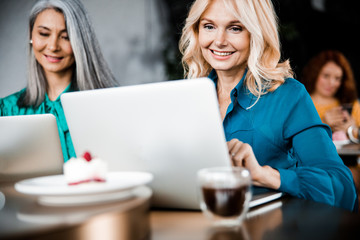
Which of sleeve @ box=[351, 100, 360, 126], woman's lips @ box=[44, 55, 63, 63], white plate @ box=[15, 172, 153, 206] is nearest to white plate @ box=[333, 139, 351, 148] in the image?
sleeve @ box=[351, 100, 360, 126]

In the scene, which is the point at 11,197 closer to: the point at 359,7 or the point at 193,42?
the point at 193,42

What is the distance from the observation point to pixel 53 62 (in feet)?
7.85

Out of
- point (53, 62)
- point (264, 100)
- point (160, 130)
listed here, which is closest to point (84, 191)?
point (160, 130)

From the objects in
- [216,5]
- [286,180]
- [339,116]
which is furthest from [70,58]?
[339,116]

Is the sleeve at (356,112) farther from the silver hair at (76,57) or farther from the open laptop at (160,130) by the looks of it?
the open laptop at (160,130)

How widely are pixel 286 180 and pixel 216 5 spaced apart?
866mm

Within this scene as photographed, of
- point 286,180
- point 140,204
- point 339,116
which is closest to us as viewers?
point 140,204

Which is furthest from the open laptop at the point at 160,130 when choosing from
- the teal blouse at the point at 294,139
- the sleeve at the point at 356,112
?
the sleeve at the point at 356,112

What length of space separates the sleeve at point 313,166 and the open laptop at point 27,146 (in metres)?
0.75

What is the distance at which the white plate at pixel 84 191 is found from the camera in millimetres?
729

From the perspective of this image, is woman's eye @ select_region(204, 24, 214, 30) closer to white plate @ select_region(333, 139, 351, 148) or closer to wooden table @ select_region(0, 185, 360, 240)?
wooden table @ select_region(0, 185, 360, 240)

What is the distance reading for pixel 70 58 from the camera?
7.97 feet

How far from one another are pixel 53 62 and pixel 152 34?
1918mm

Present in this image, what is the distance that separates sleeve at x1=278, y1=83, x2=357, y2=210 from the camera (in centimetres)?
119
